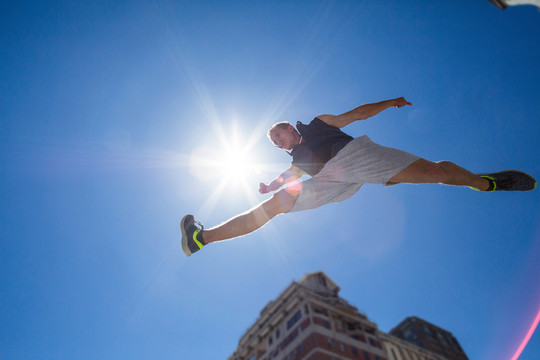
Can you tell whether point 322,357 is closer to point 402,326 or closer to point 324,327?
point 324,327

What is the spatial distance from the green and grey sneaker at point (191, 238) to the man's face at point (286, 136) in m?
1.66

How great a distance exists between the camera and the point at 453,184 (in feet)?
10.5

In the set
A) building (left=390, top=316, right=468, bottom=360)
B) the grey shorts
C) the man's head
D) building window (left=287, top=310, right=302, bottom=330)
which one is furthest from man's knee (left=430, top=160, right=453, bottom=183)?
building (left=390, top=316, right=468, bottom=360)

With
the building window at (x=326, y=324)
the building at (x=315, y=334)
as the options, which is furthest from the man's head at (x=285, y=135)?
the building window at (x=326, y=324)

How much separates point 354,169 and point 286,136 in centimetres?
121

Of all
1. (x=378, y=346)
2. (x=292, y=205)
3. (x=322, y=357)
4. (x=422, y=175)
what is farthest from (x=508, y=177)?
(x=378, y=346)

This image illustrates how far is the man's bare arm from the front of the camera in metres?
3.81

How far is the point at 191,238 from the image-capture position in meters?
3.01

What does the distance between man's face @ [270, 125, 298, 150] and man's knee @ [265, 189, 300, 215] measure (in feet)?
3.56

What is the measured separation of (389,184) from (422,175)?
36cm

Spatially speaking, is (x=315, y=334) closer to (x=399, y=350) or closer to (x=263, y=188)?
(x=399, y=350)

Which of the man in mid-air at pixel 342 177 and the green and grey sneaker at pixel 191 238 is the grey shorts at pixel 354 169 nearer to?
the man in mid-air at pixel 342 177

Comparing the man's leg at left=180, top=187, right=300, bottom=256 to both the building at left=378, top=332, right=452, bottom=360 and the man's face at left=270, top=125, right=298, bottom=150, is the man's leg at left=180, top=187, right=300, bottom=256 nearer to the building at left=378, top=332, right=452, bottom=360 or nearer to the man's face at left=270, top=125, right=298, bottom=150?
the man's face at left=270, top=125, right=298, bottom=150

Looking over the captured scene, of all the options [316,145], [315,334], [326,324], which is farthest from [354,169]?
Result: [326,324]
